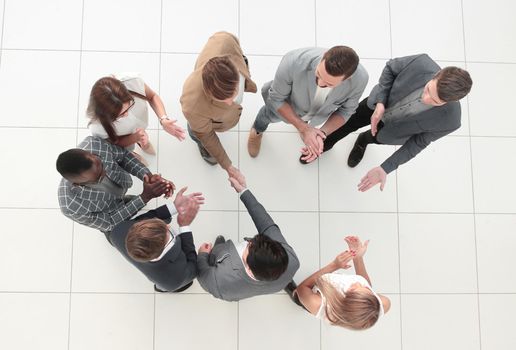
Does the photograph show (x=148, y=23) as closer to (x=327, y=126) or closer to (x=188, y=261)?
(x=327, y=126)

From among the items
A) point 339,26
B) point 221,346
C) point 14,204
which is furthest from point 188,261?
point 339,26

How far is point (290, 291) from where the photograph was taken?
9.30 feet

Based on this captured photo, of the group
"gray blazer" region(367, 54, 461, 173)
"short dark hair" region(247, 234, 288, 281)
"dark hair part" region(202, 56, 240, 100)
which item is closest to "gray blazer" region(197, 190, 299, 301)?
"short dark hair" region(247, 234, 288, 281)

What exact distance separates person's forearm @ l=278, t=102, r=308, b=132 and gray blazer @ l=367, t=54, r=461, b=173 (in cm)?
52

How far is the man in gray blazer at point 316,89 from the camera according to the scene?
1851 millimetres

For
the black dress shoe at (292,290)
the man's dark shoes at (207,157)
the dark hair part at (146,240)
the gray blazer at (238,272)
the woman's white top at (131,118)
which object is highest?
the woman's white top at (131,118)

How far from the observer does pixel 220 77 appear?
1.77 metres

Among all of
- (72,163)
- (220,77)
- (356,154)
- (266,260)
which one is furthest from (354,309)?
→ (72,163)

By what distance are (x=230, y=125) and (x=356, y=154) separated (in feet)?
4.01

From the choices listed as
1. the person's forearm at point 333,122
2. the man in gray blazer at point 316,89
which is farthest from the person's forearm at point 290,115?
the person's forearm at point 333,122

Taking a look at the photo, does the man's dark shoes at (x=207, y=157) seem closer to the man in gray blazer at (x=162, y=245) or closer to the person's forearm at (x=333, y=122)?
the man in gray blazer at (x=162, y=245)

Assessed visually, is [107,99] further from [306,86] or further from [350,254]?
[350,254]

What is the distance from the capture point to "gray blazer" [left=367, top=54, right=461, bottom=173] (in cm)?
216

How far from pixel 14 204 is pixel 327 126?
8.28ft
